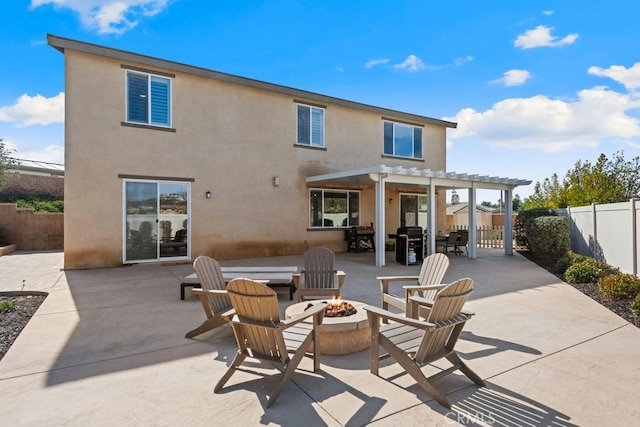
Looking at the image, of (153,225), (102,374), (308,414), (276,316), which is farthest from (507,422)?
(153,225)

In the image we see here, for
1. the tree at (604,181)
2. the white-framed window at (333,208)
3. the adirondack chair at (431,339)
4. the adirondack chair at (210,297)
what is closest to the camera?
the adirondack chair at (431,339)

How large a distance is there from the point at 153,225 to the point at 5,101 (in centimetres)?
922

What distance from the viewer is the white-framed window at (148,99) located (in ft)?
31.9

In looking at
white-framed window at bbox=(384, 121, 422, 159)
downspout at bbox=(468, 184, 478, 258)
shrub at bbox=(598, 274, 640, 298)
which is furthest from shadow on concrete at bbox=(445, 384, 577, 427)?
white-framed window at bbox=(384, 121, 422, 159)

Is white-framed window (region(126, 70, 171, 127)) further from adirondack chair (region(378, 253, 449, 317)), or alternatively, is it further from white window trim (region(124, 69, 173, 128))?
adirondack chair (region(378, 253, 449, 317))

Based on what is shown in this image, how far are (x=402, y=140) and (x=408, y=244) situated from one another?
658 cm

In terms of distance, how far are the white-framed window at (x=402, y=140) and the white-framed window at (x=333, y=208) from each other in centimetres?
269

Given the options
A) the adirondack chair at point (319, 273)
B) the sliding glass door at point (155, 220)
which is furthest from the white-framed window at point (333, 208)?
the adirondack chair at point (319, 273)

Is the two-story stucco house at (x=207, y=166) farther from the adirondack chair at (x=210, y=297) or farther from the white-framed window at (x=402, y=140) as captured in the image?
the adirondack chair at (x=210, y=297)

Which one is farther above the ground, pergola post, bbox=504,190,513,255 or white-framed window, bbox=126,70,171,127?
white-framed window, bbox=126,70,171,127

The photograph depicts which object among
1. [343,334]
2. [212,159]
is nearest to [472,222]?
[212,159]

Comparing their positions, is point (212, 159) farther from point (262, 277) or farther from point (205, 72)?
point (262, 277)

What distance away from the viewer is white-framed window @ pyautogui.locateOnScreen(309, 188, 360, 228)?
43.1ft

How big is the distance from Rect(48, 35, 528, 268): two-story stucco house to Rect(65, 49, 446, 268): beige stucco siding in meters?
0.03
